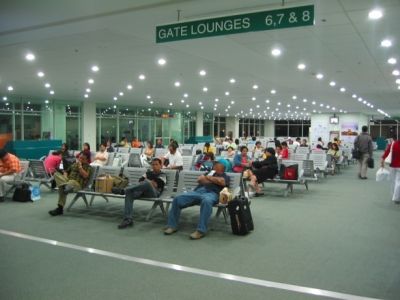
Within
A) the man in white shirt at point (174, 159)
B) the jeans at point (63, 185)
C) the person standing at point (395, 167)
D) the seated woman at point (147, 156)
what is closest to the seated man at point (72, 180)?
the jeans at point (63, 185)

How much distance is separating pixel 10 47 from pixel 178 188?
6096 millimetres

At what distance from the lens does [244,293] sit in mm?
4090

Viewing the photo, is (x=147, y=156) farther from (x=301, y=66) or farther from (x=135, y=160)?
(x=301, y=66)

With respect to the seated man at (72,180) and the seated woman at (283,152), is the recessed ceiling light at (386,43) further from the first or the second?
the seated man at (72,180)

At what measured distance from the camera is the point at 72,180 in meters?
8.05

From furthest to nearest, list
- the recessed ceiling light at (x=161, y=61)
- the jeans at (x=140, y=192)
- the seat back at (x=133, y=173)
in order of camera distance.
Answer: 1. the recessed ceiling light at (x=161, y=61)
2. the seat back at (x=133, y=173)
3. the jeans at (x=140, y=192)

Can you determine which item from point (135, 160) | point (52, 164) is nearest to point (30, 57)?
point (52, 164)

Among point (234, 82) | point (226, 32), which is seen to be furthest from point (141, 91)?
point (226, 32)

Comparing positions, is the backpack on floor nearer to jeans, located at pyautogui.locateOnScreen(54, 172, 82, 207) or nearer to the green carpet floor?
the green carpet floor

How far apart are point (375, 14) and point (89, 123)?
76.3 feet

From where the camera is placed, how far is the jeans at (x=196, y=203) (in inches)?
248

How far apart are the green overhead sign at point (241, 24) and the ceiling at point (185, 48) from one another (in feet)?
1.15

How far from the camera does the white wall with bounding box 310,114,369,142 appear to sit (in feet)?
133

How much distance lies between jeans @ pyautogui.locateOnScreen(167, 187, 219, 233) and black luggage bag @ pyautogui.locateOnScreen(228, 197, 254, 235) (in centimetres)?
34
